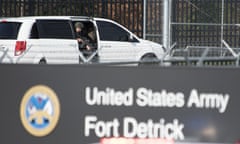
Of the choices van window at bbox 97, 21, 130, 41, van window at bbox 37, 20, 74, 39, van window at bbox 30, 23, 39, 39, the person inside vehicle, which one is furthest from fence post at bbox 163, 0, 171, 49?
van window at bbox 30, 23, 39, 39

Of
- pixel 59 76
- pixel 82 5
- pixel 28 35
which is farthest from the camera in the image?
pixel 82 5

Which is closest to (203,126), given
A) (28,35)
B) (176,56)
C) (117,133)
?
(117,133)

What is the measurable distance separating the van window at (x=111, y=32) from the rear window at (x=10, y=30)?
2306 mm

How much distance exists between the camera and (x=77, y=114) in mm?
8133

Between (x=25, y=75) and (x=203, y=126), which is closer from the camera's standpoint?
(x=203, y=126)

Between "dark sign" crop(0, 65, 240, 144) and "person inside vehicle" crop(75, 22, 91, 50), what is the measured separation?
11586 mm

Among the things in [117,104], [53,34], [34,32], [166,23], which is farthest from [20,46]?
[117,104]

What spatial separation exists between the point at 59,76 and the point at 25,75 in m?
0.38

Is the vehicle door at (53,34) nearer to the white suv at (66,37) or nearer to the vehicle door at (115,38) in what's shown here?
the white suv at (66,37)

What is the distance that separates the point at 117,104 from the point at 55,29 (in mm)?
12611

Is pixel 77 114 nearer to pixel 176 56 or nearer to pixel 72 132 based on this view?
pixel 72 132

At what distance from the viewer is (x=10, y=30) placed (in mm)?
19875

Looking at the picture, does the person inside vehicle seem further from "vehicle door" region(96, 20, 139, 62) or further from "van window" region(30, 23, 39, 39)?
"van window" region(30, 23, 39, 39)

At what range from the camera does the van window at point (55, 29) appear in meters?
20.1
